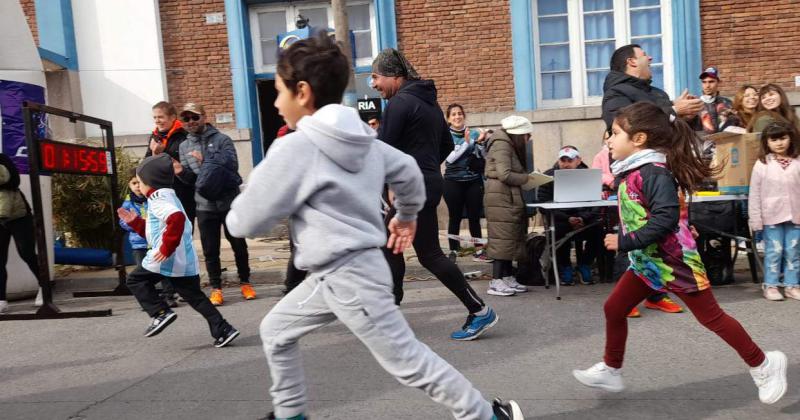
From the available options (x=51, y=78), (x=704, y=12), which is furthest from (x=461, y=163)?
(x=51, y=78)

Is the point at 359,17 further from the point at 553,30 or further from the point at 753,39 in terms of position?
the point at 753,39

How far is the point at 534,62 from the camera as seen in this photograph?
11961 mm

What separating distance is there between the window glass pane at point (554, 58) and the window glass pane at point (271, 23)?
435 centimetres

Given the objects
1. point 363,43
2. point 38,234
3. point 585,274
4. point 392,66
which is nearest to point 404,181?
point 392,66

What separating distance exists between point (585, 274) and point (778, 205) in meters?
1.81

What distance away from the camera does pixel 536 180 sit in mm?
6797

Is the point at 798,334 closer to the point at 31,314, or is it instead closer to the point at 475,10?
the point at 31,314

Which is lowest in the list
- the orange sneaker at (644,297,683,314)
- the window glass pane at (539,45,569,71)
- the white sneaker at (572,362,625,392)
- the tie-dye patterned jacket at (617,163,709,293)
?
the orange sneaker at (644,297,683,314)

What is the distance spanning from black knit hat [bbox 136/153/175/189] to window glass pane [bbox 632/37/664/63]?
9.06 m

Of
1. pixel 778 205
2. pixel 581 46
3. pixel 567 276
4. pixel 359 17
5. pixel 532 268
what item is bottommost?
pixel 567 276

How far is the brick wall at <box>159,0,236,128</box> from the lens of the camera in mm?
12336

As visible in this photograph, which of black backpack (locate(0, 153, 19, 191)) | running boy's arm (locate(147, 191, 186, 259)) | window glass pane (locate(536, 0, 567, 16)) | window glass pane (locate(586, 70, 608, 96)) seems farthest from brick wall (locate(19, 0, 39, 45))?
window glass pane (locate(586, 70, 608, 96))

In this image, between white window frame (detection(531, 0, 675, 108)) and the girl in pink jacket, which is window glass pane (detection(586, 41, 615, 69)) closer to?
white window frame (detection(531, 0, 675, 108))

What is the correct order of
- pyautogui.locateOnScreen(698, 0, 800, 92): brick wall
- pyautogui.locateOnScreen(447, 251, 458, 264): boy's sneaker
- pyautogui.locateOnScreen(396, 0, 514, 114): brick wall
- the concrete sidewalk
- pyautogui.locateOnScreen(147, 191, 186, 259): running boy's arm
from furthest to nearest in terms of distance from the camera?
pyautogui.locateOnScreen(396, 0, 514, 114): brick wall → pyautogui.locateOnScreen(698, 0, 800, 92): brick wall → pyautogui.locateOnScreen(447, 251, 458, 264): boy's sneaker → pyautogui.locateOnScreen(147, 191, 186, 259): running boy's arm → the concrete sidewalk
